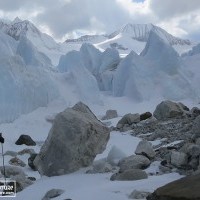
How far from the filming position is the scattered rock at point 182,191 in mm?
4430

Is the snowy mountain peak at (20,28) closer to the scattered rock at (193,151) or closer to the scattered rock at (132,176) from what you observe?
the scattered rock at (193,151)

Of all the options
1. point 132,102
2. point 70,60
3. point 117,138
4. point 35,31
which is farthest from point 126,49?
point 117,138

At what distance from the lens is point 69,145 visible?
8.23 m

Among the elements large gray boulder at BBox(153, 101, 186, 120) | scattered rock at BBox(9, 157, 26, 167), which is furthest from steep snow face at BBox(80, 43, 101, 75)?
scattered rock at BBox(9, 157, 26, 167)

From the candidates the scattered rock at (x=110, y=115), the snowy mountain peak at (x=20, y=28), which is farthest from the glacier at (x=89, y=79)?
the snowy mountain peak at (x=20, y=28)

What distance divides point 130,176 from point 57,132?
2.18 meters

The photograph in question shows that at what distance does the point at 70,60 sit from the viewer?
43.5 meters

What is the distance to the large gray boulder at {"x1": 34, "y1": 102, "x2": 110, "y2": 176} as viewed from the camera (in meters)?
8.20

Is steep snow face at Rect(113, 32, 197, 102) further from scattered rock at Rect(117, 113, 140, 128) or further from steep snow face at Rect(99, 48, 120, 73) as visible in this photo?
scattered rock at Rect(117, 113, 140, 128)

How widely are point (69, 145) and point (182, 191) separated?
12.9 feet

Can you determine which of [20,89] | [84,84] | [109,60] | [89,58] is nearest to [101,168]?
[20,89]

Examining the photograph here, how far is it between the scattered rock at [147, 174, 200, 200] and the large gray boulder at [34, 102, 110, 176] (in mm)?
3349

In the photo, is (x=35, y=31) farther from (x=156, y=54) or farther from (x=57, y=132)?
(x=57, y=132)

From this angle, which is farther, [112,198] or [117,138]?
[117,138]
